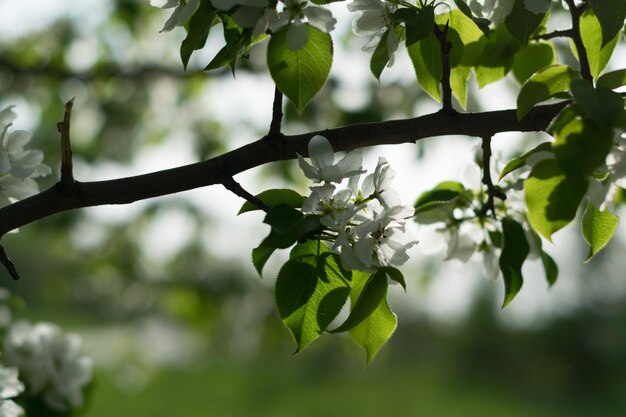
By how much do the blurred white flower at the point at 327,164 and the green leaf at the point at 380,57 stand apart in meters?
0.11

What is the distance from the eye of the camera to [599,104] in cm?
52

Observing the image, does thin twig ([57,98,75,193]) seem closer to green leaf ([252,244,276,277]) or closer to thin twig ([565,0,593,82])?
green leaf ([252,244,276,277])

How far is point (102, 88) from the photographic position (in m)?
2.54

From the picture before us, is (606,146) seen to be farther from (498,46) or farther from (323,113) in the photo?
(323,113)

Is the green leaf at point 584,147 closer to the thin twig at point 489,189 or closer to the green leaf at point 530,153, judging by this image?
the green leaf at point 530,153

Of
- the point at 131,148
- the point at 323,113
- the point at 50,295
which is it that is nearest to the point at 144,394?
the point at 50,295

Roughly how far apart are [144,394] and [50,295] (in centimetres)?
596

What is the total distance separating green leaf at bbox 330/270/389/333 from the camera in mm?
594

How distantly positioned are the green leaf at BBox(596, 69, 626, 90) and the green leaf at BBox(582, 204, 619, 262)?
0.38ft

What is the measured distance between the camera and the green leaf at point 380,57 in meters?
0.70

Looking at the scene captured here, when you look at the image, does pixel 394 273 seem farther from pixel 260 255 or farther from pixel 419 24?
pixel 419 24

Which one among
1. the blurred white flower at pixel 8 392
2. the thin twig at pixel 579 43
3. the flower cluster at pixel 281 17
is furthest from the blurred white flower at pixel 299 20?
the blurred white flower at pixel 8 392

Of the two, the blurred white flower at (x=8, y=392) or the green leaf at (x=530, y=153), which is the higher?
the green leaf at (x=530, y=153)

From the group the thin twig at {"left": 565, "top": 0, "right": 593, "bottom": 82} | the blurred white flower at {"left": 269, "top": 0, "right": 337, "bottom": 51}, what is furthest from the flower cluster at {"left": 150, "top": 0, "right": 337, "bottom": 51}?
the thin twig at {"left": 565, "top": 0, "right": 593, "bottom": 82}
